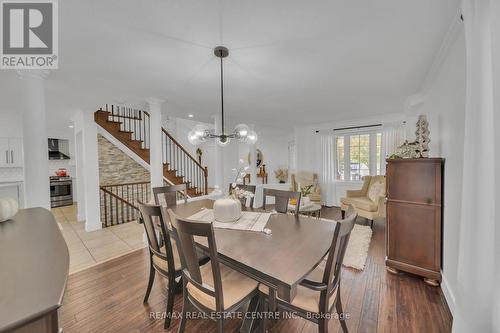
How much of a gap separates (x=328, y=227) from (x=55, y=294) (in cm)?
167

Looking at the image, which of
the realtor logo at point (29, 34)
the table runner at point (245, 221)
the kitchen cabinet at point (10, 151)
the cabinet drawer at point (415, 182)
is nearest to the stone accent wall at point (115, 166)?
the kitchen cabinet at point (10, 151)

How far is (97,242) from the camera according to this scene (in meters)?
3.38

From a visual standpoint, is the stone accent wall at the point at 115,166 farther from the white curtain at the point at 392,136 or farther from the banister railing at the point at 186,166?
the white curtain at the point at 392,136

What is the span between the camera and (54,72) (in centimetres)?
233

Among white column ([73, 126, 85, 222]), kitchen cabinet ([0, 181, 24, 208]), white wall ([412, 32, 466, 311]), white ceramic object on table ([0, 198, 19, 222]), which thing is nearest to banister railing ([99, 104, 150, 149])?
white column ([73, 126, 85, 222])

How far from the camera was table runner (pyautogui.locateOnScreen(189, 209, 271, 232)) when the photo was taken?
1724 millimetres

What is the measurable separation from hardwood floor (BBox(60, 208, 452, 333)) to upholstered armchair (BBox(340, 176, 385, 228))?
1.48 meters

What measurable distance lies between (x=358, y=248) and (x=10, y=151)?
7.58m

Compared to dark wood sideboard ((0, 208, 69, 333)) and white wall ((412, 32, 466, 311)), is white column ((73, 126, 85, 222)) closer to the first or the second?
dark wood sideboard ((0, 208, 69, 333))

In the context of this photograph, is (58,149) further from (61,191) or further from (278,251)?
(278,251)

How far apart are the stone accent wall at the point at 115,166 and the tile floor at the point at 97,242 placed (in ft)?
3.80

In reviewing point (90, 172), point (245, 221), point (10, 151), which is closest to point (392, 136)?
point (245, 221)

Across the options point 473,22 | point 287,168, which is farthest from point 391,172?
point 287,168

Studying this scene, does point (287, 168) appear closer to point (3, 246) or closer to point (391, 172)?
point (391, 172)
